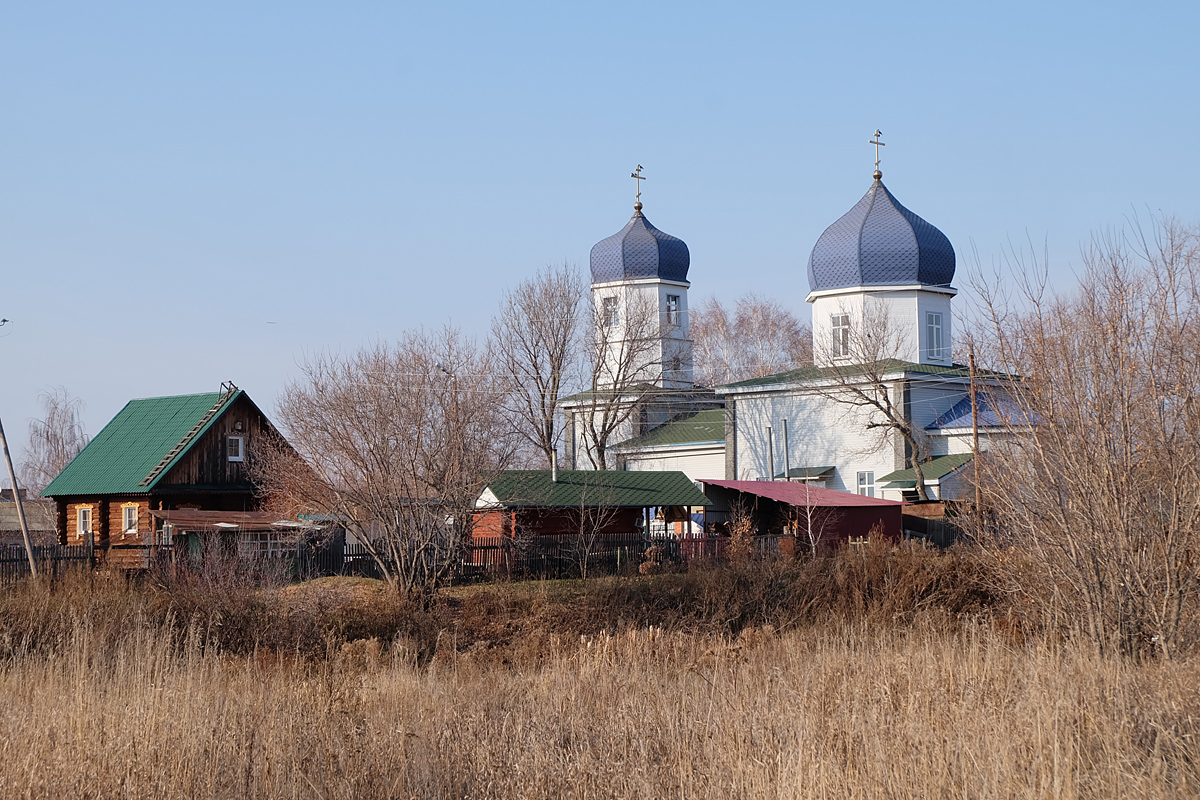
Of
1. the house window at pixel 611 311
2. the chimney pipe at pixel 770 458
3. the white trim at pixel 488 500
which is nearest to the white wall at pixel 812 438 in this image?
the chimney pipe at pixel 770 458

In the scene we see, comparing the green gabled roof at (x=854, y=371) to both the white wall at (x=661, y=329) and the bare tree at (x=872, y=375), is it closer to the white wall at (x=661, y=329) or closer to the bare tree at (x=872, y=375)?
the bare tree at (x=872, y=375)

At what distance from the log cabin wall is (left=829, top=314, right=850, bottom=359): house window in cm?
1898

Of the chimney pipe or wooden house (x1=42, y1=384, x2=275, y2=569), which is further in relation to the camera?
the chimney pipe

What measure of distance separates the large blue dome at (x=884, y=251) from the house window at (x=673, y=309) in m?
7.73

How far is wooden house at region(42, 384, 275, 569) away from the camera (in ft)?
106

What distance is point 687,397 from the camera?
47750 mm

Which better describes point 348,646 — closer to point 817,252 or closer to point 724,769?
point 724,769

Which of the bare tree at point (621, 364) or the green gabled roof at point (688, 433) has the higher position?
the bare tree at point (621, 364)

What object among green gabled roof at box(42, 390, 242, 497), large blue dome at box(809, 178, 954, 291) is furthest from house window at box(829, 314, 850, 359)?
green gabled roof at box(42, 390, 242, 497)

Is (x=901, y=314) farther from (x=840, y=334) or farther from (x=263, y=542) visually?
(x=263, y=542)

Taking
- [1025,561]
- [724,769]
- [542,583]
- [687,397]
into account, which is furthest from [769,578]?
[687,397]

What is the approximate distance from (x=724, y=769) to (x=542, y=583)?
1777 cm

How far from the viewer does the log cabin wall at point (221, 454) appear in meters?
32.7

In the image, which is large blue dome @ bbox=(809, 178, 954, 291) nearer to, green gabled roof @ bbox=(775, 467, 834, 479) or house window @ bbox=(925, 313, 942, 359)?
house window @ bbox=(925, 313, 942, 359)
